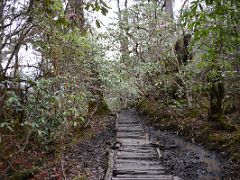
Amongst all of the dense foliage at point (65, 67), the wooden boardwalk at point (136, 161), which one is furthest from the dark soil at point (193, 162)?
the dense foliage at point (65, 67)

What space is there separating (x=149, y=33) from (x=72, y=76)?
30.4 feet

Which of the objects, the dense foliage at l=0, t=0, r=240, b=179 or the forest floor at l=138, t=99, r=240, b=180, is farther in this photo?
the forest floor at l=138, t=99, r=240, b=180

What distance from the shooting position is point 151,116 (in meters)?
15.5

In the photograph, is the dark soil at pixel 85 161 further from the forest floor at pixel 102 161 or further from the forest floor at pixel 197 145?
the forest floor at pixel 197 145

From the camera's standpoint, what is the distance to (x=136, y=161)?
24.9ft

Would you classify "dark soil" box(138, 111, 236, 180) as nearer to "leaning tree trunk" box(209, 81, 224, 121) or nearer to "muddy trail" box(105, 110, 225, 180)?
"muddy trail" box(105, 110, 225, 180)

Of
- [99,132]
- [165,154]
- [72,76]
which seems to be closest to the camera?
[72,76]

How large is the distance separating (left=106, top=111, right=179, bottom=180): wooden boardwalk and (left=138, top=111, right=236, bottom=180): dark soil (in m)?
0.30

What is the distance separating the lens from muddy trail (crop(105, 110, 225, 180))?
656 centimetres

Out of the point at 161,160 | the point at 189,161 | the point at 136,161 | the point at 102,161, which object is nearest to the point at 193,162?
the point at 189,161

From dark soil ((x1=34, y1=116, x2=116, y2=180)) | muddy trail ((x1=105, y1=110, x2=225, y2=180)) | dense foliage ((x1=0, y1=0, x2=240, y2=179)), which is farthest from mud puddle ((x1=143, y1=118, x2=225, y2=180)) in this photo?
dark soil ((x1=34, y1=116, x2=116, y2=180))

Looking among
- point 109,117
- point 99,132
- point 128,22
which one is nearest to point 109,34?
point 128,22

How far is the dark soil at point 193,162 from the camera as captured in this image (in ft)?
21.7

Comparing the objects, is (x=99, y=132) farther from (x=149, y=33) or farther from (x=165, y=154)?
(x=149, y=33)
